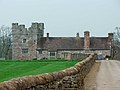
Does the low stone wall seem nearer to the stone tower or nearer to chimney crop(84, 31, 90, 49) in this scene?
chimney crop(84, 31, 90, 49)

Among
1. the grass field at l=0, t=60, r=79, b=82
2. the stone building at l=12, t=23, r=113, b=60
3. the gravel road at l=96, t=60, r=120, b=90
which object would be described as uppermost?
the stone building at l=12, t=23, r=113, b=60

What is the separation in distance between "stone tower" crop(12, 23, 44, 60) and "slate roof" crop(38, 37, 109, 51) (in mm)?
1590

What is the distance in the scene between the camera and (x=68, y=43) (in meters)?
83.0

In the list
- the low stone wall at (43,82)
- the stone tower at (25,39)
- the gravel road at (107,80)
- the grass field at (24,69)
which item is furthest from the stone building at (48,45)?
the low stone wall at (43,82)

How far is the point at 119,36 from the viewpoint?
4503 inches

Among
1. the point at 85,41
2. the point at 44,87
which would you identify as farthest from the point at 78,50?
the point at 44,87

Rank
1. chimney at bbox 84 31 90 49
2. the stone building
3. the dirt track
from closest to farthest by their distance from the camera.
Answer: the dirt track
the stone building
chimney at bbox 84 31 90 49

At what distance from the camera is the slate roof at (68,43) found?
8194 centimetres

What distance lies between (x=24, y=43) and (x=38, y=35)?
11.6ft

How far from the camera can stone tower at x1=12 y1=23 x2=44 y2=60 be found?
8236cm

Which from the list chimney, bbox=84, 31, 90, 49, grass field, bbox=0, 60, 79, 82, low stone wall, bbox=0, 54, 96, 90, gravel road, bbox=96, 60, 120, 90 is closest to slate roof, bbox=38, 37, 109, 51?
chimney, bbox=84, 31, 90, 49

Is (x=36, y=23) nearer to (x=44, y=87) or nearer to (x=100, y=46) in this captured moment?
(x=100, y=46)

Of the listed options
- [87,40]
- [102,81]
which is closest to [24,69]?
[102,81]

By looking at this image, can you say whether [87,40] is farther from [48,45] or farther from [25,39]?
[25,39]
